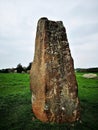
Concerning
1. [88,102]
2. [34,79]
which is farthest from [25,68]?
[34,79]

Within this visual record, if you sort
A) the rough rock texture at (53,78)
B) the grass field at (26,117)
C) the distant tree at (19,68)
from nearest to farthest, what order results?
the grass field at (26,117)
the rough rock texture at (53,78)
the distant tree at (19,68)

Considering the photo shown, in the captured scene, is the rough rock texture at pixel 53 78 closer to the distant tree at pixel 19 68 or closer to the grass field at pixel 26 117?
the grass field at pixel 26 117

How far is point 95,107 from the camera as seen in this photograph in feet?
54.0

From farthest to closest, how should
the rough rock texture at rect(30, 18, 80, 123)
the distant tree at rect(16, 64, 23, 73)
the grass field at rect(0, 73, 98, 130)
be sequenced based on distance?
the distant tree at rect(16, 64, 23, 73) < the rough rock texture at rect(30, 18, 80, 123) < the grass field at rect(0, 73, 98, 130)

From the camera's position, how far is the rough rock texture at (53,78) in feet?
41.7

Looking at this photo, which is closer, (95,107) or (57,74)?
(57,74)

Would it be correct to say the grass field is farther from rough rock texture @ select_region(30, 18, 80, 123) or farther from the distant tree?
the distant tree

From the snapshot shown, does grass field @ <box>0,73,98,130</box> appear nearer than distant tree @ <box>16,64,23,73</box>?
Yes

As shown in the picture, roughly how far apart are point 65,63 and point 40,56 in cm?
154

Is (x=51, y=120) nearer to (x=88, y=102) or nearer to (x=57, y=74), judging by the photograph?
(x=57, y=74)

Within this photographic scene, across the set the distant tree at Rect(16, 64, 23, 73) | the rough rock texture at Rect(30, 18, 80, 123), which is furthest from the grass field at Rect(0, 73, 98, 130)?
the distant tree at Rect(16, 64, 23, 73)

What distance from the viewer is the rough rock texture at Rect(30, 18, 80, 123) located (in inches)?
500

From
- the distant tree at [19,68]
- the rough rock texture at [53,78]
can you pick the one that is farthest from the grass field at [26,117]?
the distant tree at [19,68]

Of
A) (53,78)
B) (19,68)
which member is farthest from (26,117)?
(19,68)
